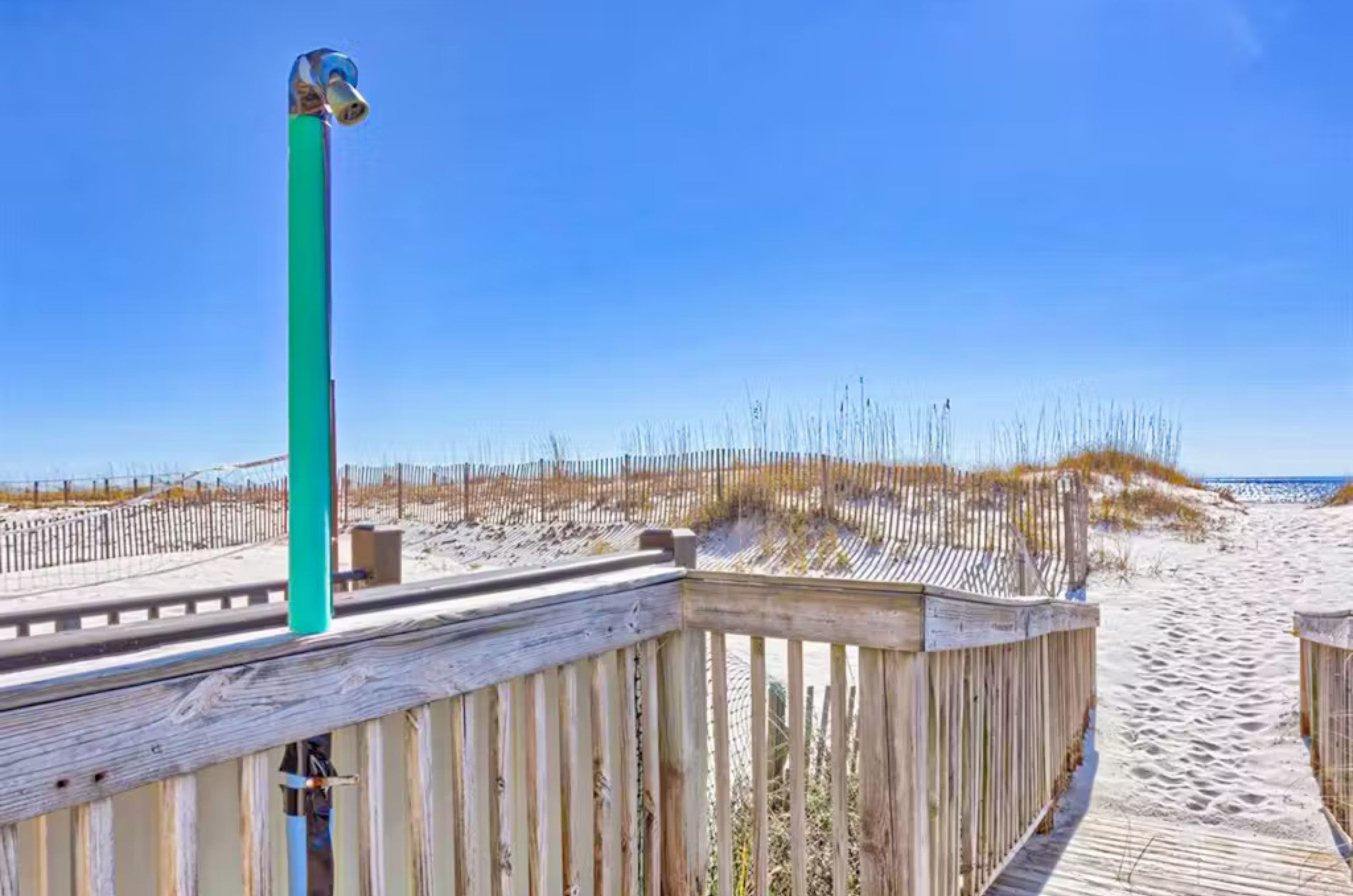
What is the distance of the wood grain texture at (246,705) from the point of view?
2.21ft

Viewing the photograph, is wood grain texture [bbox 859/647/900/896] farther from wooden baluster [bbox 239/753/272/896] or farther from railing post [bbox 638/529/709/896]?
wooden baluster [bbox 239/753/272/896]

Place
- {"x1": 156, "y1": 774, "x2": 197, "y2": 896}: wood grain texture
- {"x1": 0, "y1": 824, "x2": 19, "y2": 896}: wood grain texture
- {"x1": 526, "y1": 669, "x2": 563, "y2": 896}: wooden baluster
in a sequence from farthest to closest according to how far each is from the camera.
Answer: {"x1": 526, "y1": 669, "x2": 563, "y2": 896}: wooden baluster < {"x1": 156, "y1": 774, "x2": 197, "y2": 896}: wood grain texture < {"x1": 0, "y1": 824, "x2": 19, "y2": 896}: wood grain texture

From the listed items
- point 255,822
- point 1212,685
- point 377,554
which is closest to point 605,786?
point 255,822

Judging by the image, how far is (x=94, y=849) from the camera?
734 mm

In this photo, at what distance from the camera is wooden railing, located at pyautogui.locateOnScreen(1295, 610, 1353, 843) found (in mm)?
3424

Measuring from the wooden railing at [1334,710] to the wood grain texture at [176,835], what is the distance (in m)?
4.49

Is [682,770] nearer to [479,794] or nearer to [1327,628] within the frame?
[479,794]

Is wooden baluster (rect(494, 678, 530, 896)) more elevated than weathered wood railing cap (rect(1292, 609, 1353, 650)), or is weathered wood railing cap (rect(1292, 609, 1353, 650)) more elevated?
wooden baluster (rect(494, 678, 530, 896))

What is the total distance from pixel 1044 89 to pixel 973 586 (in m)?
5.66

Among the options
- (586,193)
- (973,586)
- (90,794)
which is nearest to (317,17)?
(90,794)

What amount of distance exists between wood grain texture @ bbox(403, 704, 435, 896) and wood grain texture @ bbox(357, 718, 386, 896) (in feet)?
0.19

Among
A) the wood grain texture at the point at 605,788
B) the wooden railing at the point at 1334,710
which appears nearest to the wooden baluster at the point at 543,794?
the wood grain texture at the point at 605,788

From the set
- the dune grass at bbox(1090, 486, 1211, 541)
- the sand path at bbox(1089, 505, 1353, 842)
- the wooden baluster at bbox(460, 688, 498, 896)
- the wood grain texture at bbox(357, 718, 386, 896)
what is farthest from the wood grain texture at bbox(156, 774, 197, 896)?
the dune grass at bbox(1090, 486, 1211, 541)

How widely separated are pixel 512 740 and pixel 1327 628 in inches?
171
